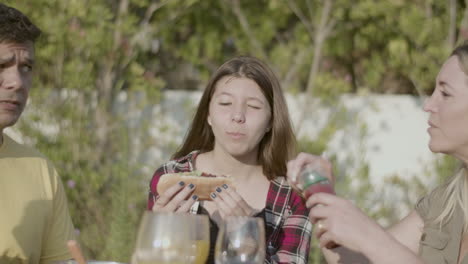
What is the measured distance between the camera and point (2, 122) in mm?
2453

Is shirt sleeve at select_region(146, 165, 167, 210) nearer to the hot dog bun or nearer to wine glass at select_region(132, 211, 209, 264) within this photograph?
the hot dog bun

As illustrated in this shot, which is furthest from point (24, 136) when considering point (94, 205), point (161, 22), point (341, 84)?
point (341, 84)

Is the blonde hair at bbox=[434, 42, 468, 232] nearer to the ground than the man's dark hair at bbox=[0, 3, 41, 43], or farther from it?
nearer to the ground

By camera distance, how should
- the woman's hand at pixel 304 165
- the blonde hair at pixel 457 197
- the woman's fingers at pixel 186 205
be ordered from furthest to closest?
the blonde hair at pixel 457 197
the woman's fingers at pixel 186 205
the woman's hand at pixel 304 165

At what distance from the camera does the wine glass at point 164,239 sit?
1.68m

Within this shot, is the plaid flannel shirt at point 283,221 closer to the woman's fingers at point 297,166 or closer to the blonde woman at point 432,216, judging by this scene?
the blonde woman at point 432,216

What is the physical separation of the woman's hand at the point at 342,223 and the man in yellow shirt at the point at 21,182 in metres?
1.22

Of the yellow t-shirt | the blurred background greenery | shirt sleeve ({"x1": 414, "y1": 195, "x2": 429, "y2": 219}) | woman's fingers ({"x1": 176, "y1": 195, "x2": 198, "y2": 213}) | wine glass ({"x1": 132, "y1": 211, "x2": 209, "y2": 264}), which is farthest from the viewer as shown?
the blurred background greenery

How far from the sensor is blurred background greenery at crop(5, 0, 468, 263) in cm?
576

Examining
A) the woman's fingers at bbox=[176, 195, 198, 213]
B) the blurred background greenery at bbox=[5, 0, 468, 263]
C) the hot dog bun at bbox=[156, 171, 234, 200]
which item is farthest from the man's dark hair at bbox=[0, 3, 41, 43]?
the blurred background greenery at bbox=[5, 0, 468, 263]

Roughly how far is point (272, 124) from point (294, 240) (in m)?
0.58

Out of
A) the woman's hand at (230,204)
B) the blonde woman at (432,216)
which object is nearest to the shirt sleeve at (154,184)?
the woman's hand at (230,204)

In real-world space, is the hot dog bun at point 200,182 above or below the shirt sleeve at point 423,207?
above

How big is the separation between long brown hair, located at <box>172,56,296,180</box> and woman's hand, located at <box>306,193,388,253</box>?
134 cm
